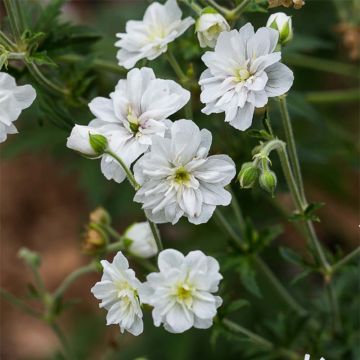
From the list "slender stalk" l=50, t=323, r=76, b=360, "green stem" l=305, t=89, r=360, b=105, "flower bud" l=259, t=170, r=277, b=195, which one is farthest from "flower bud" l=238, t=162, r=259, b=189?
"green stem" l=305, t=89, r=360, b=105

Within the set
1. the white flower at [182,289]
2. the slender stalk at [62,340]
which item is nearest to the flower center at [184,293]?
the white flower at [182,289]

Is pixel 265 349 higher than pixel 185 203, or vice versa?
pixel 185 203

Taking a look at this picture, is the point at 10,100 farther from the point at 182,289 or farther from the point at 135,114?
the point at 182,289

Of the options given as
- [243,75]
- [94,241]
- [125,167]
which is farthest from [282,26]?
[94,241]

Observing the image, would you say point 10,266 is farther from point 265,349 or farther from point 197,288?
point 197,288

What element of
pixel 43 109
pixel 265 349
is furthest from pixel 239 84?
pixel 265 349

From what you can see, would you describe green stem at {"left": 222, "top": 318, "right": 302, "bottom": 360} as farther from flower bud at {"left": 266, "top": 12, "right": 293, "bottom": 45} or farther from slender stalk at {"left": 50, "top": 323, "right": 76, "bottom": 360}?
flower bud at {"left": 266, "top": 12, "right": 293, "bottom": 45}
